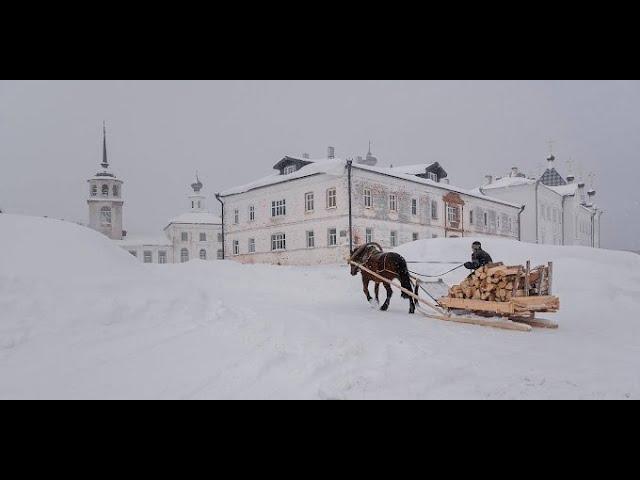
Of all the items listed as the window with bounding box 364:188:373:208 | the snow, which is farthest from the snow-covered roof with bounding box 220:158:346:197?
the snow

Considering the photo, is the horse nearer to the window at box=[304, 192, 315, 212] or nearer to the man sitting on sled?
the man sitting on sled

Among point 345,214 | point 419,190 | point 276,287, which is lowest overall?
point 276,287

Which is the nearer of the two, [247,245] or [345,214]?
[345,214]

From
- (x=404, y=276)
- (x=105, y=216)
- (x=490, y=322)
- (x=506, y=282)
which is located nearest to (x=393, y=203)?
(x=404, y=276)

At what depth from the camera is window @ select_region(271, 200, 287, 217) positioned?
990 inches

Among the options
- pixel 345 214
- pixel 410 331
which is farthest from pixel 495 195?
pixel 410 331

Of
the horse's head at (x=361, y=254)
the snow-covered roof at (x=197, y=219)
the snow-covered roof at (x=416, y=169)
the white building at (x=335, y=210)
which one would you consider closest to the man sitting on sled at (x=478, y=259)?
the horse's head at (x=361, y=254)

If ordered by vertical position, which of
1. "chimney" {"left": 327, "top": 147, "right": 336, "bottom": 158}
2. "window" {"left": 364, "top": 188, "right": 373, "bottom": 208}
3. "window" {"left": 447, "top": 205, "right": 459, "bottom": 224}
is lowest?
"window" {"left": 447, "top": 205, "right": 459, "bottom": 224}

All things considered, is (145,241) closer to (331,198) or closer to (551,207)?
(331,198)

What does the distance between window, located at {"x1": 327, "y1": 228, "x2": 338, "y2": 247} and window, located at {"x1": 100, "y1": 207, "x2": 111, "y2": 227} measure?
48.8 ft

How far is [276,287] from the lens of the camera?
46.3 ft
